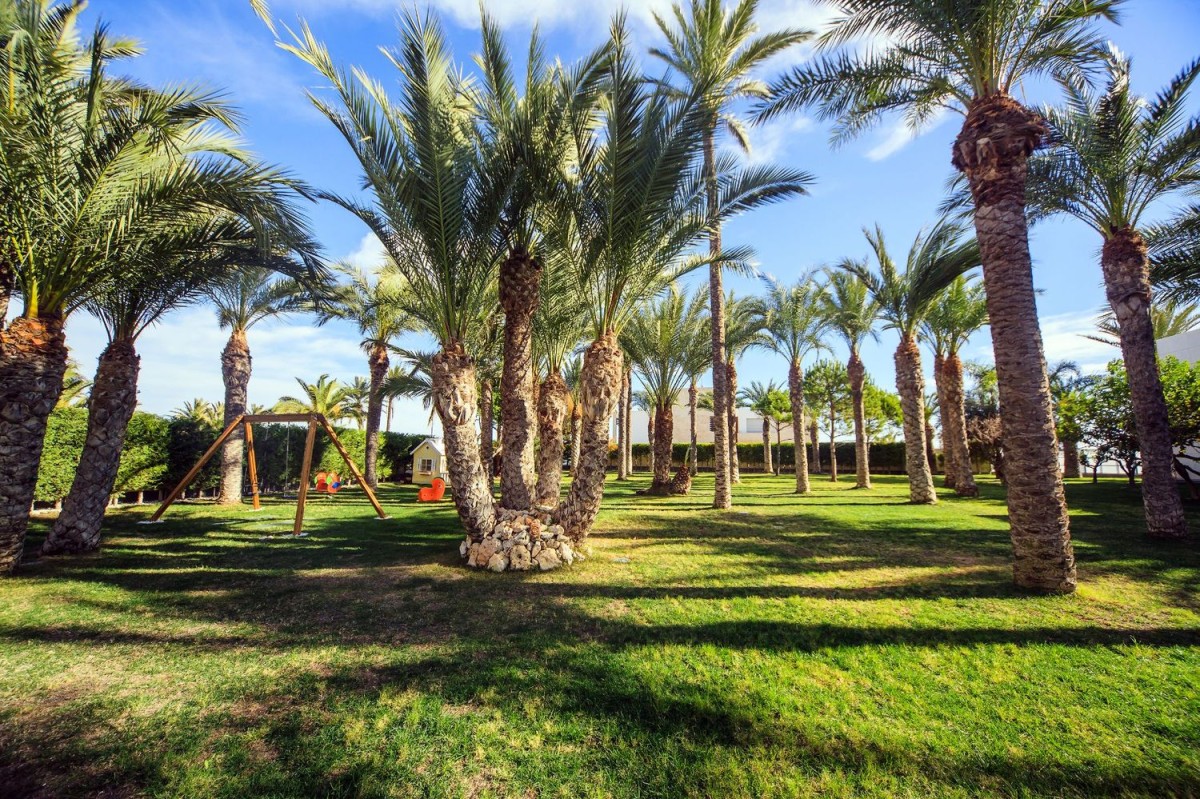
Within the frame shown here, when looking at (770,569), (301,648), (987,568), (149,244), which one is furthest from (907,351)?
(149,244)

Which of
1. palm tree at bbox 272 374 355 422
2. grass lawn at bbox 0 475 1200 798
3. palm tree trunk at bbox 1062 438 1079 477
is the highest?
palm tree at bbox 272 374 355 422

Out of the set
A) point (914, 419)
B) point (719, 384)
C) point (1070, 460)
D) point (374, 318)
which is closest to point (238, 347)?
point (374, 318)

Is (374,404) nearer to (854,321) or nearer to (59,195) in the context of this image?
(59,195)

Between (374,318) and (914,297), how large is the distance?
64.0 ft

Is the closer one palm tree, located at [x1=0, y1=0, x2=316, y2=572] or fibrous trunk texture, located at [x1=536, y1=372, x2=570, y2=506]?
palm tree, located at [x1=0, y1=0, x2=316, y2=572]

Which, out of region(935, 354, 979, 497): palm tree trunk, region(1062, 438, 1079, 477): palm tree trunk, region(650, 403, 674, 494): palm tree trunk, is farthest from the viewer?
region(1062, 438, 1079, 477): palm tree trunk

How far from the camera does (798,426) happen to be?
19.6 metres

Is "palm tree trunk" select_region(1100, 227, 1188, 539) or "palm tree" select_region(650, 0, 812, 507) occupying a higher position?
"palm tree" select_region(650, 0, 812, 507)

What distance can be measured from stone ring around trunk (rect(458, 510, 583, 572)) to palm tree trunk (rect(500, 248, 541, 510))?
923 millimetres

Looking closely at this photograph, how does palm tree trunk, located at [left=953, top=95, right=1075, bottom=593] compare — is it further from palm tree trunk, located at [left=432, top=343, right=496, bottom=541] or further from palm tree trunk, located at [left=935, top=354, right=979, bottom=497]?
palm tree trunk, located at [left=935, top=354, right=979, bottom=497]

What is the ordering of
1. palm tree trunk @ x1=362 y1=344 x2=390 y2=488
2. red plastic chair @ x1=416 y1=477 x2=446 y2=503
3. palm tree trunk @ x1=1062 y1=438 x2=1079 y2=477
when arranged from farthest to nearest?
1. palm tree trunk @ x1=1062 y1=438 x2=1079 y2=477
2. palm tree trunk @ x1=362 y1=344 x2=390 y2=488
3. red plastic chair @ x1=416 y1=477 x2=446 y2=503

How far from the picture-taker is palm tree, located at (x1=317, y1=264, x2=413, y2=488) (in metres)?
17.8

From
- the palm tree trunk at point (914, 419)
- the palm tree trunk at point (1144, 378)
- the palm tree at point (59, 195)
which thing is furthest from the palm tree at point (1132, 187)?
the palm tree at point (59, 195)

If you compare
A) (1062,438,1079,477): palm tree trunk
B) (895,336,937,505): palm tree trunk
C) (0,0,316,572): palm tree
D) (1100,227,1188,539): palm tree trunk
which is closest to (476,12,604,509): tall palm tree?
(0,0,316,572): palm tree
